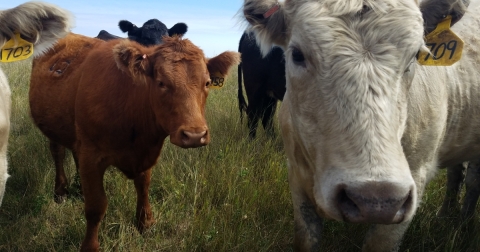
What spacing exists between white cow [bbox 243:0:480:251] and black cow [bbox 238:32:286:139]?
272 cm

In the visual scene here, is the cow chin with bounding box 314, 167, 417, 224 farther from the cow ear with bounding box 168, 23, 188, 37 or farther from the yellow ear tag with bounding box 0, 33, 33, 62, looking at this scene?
the cow ear with bounding box 168, 23, 188, 37

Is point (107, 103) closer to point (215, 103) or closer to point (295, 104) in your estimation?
point (295, 104)

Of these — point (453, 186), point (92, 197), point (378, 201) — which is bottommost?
point (453, 186)

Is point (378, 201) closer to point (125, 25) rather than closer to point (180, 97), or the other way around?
point (180, 97)

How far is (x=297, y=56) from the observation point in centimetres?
194

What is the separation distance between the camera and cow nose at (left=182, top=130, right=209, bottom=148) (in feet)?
8.43

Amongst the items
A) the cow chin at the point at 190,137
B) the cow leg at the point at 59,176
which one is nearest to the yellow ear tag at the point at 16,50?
the cow chin at the point at 190,137

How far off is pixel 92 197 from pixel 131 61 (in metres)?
1.02

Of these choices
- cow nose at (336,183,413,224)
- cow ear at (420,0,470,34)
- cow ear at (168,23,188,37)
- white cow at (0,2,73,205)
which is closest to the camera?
cow nose at (336,183,413,224)

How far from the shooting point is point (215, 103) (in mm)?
7051

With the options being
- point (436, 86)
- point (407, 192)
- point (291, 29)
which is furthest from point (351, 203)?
point (436, 86)

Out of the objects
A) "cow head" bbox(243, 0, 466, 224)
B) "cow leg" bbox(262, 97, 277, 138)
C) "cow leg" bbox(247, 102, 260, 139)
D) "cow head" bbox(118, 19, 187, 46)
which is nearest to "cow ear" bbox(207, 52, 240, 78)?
"cow head" bbox(243, 0, 466, 224)

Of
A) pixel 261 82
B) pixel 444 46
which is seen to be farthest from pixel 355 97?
pixel 261 82

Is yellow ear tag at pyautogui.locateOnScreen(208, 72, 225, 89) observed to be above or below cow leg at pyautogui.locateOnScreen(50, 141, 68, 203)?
above
